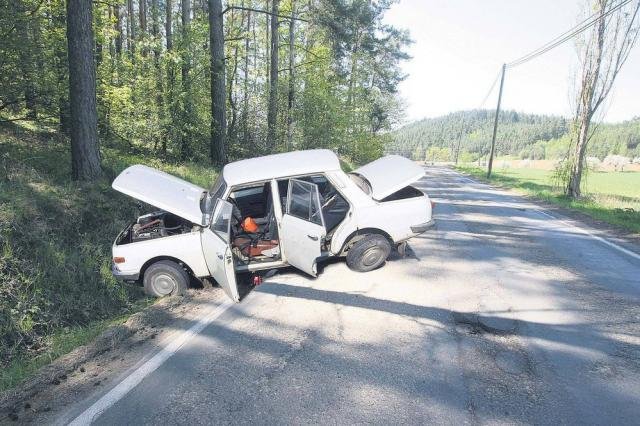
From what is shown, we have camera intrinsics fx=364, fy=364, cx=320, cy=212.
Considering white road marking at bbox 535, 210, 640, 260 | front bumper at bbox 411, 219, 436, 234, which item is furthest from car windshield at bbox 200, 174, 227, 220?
white road marking at bbox 535, 210, 640, 260

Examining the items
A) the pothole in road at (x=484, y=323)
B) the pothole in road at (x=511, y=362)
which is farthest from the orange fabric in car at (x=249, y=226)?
the pothole in road at (x=511, y=362)

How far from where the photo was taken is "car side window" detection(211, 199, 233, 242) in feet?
16.3

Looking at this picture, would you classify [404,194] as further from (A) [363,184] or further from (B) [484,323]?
(B) [484,323]

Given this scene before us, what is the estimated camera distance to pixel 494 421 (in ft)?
9.21

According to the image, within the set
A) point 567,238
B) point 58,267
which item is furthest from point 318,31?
point 58,267

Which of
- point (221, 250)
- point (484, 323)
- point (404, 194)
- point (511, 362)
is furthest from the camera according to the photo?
point (404, 194)

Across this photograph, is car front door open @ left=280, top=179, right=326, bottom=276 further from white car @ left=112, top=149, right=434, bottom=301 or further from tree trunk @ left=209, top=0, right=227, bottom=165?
tree trunk @ left=209, top=0, right=227, bottom=165

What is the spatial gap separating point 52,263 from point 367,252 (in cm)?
452

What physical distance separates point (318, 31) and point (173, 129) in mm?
16877

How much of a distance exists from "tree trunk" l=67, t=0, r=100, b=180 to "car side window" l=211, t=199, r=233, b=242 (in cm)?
375

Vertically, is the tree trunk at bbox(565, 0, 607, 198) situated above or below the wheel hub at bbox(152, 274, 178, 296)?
above

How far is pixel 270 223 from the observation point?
584cm

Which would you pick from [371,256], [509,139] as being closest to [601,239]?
[371,256]

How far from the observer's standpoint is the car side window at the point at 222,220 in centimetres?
496
